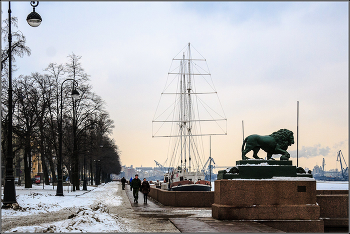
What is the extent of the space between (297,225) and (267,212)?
0.94 metres

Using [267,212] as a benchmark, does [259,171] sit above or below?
above

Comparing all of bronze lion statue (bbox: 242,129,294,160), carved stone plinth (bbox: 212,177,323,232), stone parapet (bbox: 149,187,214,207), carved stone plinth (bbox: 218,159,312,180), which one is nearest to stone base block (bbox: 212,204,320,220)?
carved stone plinth (bbox: 212,177,323,232)

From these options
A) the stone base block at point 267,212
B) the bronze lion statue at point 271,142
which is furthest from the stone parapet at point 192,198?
the stone base block at point 267,212

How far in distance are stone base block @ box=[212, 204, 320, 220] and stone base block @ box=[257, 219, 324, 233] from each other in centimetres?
12

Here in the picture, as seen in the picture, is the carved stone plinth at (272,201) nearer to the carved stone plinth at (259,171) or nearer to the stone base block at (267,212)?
the stone base block at (267,212)

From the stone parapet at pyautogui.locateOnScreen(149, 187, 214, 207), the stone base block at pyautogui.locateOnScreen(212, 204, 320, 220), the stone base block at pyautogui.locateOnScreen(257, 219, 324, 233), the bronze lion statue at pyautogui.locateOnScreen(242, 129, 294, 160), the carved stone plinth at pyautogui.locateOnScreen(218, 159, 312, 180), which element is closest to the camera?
the stone base block at pyautogui.locateOnScreen(257, 219, 324, 233)

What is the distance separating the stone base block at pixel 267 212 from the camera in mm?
13883

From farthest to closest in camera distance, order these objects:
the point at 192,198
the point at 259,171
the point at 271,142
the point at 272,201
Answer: the point at 192,198 < the point at 271,142 < the point at 259,171 < the point at 272,201

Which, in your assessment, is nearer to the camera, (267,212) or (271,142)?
(267,212)

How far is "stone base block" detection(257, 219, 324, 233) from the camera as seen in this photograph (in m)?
13.7

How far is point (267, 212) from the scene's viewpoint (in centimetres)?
1390

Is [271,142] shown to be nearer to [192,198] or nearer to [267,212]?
[267,212]

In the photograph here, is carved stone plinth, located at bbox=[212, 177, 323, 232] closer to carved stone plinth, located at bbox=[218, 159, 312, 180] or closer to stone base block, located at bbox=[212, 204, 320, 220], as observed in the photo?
stone base block, located at bbox=[212, 204, 320, 220]

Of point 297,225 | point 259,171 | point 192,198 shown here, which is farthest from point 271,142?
point 192,198
